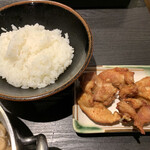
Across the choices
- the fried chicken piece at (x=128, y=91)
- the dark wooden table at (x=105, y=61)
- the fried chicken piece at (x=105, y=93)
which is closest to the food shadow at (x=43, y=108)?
the dark wooden table at (x=105, y=61)

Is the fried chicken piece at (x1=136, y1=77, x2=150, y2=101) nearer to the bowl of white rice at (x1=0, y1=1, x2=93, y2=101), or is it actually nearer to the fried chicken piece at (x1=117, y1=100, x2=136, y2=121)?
the fried chicken piece at (x1=117, y1=100, x2=136, y2=121)

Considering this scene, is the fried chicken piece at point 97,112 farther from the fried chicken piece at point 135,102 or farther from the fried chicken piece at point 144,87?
the fried chicken piece at point 144,87

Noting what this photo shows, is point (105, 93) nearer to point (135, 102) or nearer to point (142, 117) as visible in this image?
point (135, 102)

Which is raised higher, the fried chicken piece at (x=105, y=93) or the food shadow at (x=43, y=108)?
the fried chicken piece at (x=105, y=93)

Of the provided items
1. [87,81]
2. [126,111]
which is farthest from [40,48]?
[126,111]

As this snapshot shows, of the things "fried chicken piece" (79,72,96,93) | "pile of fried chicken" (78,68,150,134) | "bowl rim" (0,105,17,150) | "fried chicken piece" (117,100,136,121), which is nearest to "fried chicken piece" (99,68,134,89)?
"pile of fried chicken" (78,68,150,134)

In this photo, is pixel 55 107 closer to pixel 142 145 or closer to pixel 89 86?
pixel 89 86

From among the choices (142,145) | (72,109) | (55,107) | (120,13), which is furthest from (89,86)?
(120,13)
